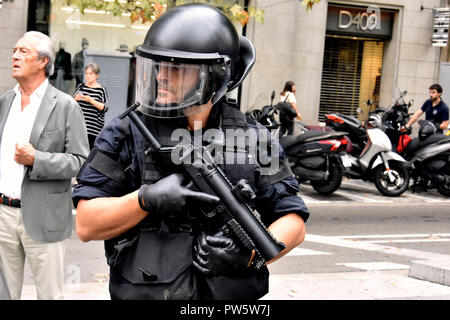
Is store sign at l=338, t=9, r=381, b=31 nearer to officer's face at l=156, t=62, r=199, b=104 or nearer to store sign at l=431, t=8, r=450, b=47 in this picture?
store sign at l=431, t=8, r=450, b=47

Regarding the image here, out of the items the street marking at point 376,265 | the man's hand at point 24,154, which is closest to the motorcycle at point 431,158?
the street marking at point 376,265

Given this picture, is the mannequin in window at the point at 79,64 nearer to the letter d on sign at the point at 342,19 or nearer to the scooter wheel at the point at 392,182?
the letter d on sign at the point at 342,19

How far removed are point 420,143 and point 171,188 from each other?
1097 cm

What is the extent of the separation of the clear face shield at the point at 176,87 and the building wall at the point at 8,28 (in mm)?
13422

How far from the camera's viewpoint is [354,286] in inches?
222

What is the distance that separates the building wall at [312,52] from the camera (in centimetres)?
1628

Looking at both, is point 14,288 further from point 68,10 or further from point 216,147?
point 68,10

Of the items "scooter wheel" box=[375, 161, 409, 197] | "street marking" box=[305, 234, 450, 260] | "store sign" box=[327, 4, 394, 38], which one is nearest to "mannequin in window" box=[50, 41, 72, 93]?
"store sign" box=[327, 4, 394, 38]

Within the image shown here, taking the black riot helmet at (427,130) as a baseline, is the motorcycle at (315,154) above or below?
below

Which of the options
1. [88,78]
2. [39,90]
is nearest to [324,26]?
[88,78]

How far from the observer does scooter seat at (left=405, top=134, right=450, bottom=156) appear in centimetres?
1227

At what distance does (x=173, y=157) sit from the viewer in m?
2.09

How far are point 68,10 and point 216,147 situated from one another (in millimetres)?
13908

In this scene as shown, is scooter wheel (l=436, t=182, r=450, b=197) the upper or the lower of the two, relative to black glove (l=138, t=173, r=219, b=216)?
lower
